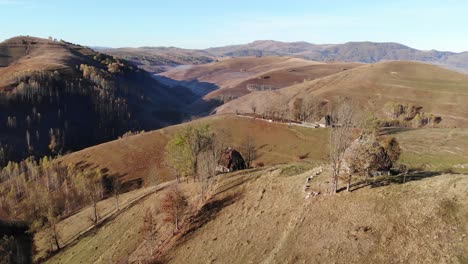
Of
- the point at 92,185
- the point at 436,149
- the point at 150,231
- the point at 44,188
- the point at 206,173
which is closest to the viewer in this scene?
the point at 150,231

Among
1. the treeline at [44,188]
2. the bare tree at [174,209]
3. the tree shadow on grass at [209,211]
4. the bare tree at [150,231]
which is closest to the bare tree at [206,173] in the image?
the tree shadow on grass at [209,211]

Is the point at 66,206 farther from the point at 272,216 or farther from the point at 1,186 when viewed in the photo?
the point at 272,216

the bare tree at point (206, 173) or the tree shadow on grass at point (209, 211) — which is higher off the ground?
the bare tree at point (206, 173)

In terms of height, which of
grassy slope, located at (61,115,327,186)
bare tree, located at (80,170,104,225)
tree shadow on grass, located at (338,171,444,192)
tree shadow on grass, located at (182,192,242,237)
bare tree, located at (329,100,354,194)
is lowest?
bare tree, located at (80,170,104,225)

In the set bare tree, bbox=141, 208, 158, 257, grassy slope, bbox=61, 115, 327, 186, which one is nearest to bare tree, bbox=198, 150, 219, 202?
bare tree, bbox=141, 208, 158, 257

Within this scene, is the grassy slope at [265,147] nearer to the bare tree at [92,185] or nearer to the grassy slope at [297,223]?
the bare tree at [92,185]

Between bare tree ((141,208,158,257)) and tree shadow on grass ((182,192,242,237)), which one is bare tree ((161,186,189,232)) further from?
bare tree ((141,208,158,257))

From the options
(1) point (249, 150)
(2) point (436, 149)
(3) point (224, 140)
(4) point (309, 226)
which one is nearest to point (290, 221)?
(4) point (309, 226)

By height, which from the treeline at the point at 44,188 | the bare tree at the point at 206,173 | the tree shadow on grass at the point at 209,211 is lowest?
the treeline at the point at 44,188

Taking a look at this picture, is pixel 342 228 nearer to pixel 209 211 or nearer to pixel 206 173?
pixel 209 211
